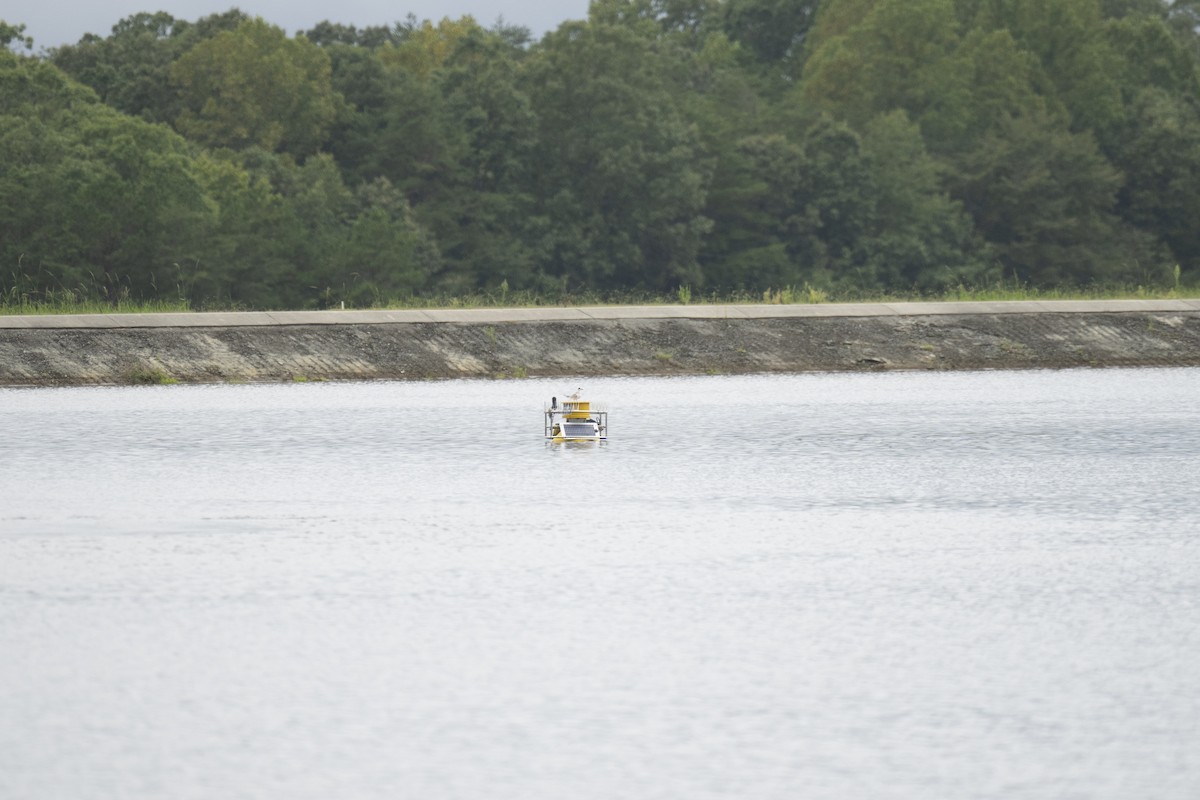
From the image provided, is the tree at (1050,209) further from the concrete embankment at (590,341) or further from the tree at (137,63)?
the tree at (137,63)

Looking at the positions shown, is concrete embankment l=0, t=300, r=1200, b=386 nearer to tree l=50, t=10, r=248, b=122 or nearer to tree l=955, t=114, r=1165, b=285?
tree l=955, t=114, r=1165, b=285

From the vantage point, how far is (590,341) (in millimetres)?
53875

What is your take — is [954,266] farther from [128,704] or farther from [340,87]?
[128,704]

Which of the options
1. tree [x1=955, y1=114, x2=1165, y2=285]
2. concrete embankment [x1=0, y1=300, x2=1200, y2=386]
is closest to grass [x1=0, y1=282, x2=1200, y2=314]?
concrete embankment [x1=0, y1=300, x2=1200, y2=386]

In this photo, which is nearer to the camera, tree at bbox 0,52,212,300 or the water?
the water

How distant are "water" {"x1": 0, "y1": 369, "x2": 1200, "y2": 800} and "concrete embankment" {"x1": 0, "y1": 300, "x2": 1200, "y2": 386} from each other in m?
17.5

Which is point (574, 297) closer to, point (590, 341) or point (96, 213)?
point (96, 213)

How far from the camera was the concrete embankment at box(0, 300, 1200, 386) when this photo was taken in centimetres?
4912

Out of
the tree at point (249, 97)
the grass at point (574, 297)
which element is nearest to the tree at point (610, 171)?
the grass at point (574, 297)

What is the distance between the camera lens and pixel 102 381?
4766 centimetres

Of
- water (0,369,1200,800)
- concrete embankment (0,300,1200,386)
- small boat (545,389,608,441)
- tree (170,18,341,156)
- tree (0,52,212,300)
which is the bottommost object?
water (0,369,1200,800)

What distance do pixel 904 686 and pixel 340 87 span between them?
3137 inches

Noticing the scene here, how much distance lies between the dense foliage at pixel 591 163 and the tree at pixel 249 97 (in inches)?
5.4

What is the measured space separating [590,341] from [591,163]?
34.4m
